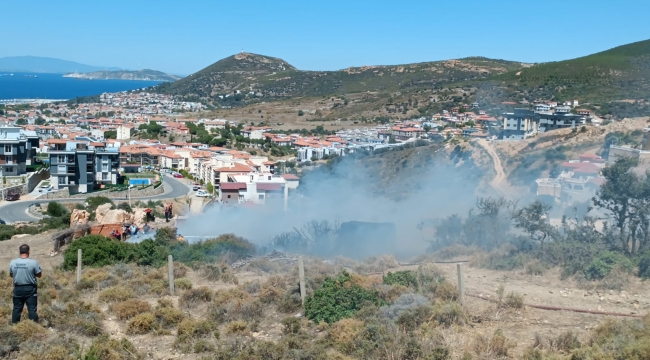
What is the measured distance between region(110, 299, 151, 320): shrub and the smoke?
732 centimetres

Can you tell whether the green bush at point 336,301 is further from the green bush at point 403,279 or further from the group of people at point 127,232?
the group of people at point 127,232

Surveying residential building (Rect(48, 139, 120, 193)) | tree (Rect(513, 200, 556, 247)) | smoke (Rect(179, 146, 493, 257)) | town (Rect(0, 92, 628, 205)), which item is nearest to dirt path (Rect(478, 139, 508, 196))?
smoke (Rect(179, 146, 493, 257))

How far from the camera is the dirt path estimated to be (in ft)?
96.2

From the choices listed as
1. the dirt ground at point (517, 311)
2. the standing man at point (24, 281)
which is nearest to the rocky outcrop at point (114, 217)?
the dirt ground at point (517, 311)

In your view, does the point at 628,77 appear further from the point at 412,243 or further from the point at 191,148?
the point at 412,243

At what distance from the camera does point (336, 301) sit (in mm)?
7812

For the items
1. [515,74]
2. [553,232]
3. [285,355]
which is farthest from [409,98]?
[285,355]

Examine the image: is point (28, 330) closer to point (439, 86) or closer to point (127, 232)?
point (127, 232)

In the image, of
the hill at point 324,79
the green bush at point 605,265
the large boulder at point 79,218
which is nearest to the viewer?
the green bush at point 605,265

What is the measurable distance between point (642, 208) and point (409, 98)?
76.5 meters

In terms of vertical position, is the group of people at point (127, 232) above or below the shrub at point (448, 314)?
below

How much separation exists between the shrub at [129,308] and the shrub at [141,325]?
0.41m

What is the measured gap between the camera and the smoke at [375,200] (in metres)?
20.3

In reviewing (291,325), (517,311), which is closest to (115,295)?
(291,325)
